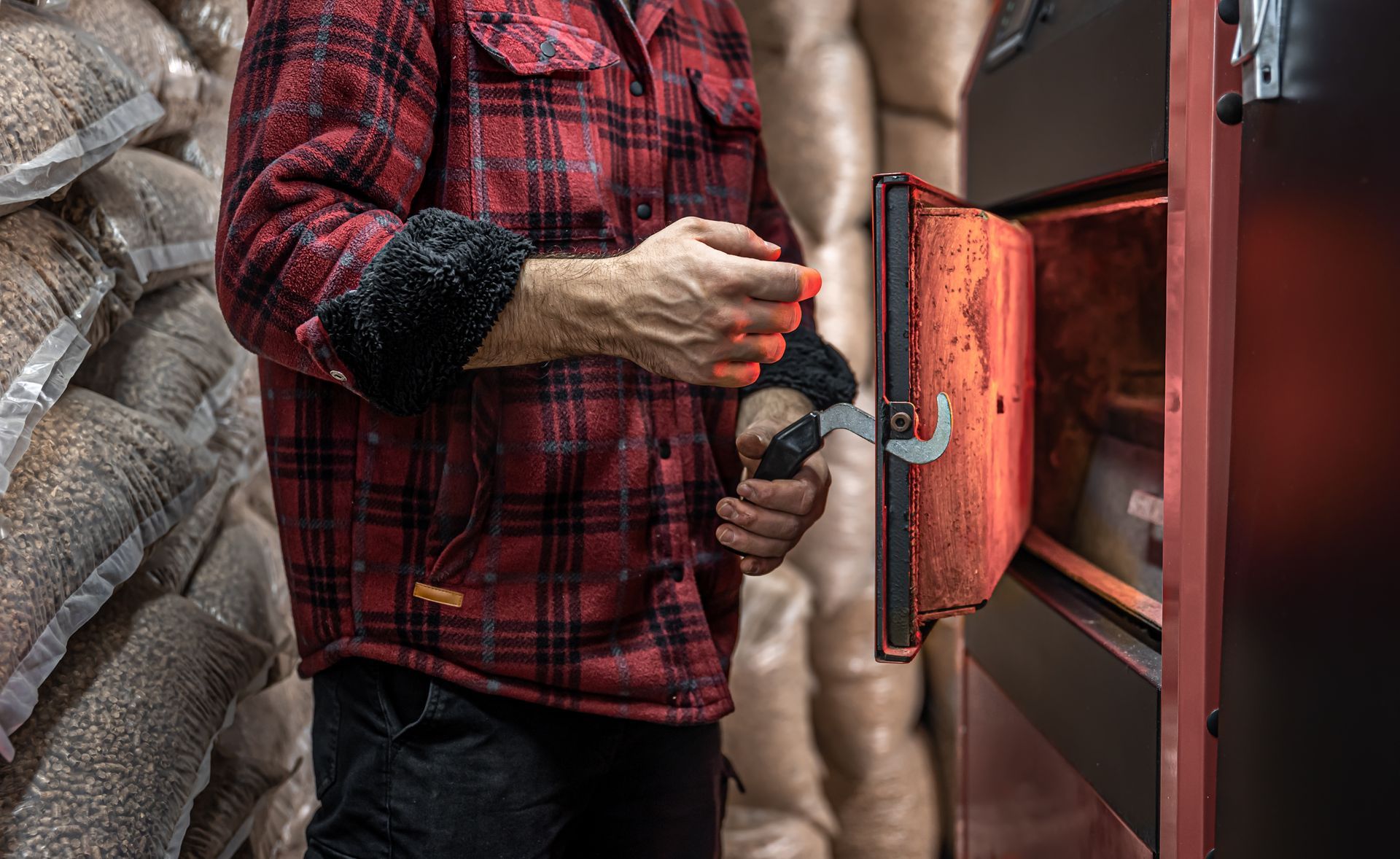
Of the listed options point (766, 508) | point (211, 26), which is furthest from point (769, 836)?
point (211, 26)

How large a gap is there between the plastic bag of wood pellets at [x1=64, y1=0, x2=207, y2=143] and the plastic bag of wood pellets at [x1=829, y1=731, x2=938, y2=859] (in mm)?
1438

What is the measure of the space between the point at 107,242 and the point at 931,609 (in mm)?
810

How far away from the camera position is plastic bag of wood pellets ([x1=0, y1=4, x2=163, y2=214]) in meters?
0.75

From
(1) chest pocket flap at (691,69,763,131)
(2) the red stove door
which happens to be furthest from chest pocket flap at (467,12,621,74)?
(2) the red stove door

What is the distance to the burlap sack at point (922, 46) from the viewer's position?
5.16 ft

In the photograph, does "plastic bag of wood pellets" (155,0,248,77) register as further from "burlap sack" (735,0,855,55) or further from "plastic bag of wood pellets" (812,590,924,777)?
"plastic bag of wood pellets" (812,590,924,777)

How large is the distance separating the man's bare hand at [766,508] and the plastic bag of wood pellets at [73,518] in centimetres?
Result: 52

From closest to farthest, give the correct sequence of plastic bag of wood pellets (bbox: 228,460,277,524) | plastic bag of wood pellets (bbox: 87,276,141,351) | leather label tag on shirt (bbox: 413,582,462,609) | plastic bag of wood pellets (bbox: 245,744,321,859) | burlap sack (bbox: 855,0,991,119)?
leather label tag on shirt (bbox: 413,582,462,609) → plastic bag of wood pellets (bbox: 87,276,141,351) → plastic bag of wood pellets (bbox: 245,744,321,859) → plastic bag of wood pellets (bbox: 228,460,277,524) → burlap sack (bbox: 855,0,991,119)

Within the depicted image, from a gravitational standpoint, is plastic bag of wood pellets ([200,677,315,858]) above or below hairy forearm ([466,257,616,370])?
below

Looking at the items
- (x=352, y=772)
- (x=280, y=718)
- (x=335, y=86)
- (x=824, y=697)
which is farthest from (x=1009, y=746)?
(x=335, y=86)

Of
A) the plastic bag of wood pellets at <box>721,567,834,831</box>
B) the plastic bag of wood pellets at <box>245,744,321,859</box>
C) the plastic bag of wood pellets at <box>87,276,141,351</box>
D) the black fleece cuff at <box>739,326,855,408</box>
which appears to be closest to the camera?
the plastic bag of wood pellets at <box>87,276,141,351</box>

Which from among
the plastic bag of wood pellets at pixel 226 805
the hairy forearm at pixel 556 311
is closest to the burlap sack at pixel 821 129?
the hairy forearm at pixel 556 311

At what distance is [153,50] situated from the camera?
1045 millimetres

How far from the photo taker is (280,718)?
1180 millimetres
